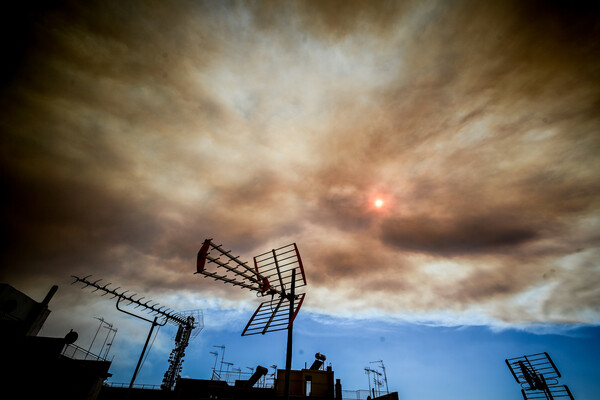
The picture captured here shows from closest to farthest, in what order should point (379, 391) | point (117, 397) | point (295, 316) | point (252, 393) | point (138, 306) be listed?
1. point (295, 316)
2. point (252, 393)
3. point (138, 306)
4. point (117, 397)
5. point (379, 391)

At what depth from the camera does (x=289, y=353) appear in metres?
10.6

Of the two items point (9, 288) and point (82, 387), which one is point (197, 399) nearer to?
point (82, 387)

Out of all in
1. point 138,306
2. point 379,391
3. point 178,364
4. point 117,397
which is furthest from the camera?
point 178,364

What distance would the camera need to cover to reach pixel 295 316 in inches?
467

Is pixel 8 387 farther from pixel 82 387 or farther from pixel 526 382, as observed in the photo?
pixel 526 382

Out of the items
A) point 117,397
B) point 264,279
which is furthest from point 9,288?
point 264,279

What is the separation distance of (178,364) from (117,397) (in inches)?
383

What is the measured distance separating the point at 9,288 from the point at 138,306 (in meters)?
17.5

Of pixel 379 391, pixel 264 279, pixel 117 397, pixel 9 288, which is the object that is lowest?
pixel 117 397

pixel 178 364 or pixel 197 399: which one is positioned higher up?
pixel 178 364

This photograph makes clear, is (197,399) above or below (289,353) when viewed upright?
below

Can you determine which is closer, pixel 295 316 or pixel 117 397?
pixel 295 316

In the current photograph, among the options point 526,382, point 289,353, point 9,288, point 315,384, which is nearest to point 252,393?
point 315,384

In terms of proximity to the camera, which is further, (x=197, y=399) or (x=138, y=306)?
(x=138, y=306)
